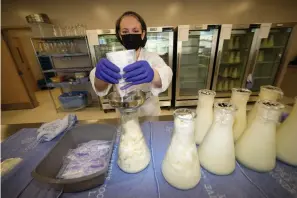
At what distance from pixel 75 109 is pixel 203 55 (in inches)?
97.4

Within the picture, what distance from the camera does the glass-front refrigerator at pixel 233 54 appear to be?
6.35 ft

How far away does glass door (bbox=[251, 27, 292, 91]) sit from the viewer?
6.93 ft

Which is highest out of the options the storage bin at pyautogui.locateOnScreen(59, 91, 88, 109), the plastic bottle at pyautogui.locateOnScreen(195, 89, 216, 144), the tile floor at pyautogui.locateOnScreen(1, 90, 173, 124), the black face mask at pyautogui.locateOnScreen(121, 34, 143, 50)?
the black face mask at pyautogui.locateOnScreen(121, 34, 143, 50)

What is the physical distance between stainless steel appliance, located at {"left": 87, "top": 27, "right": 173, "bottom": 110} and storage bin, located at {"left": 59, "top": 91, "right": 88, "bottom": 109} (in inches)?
18.1

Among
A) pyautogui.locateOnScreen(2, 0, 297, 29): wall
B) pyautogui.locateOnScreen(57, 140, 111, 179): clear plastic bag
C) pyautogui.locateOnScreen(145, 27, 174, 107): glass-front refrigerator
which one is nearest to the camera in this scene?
pyautogui.locateOnScreen(57, 140, 111, 179): clear plastic bag

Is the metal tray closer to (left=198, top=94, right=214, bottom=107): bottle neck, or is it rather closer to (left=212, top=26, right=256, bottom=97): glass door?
(left=198, top=94, right=214, bottom=107): bottle neck

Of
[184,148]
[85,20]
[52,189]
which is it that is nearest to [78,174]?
[52,189]

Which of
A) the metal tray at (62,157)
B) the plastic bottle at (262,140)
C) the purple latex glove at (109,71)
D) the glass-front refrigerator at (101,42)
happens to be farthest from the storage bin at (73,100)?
the plastic bottle at (262,140)

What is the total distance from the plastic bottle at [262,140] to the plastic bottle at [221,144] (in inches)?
2.3

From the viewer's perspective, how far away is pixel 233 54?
232 cm

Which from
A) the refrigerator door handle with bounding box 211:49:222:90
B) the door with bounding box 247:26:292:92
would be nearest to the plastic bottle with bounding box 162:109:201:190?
the refrigerator door handle with bounding box 211:49:222:90

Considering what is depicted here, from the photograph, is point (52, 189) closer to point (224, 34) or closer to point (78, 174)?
point (78, 174)

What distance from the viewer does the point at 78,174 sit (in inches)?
18.3

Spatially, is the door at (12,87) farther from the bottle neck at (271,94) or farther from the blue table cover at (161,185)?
the bottle neck at (271,94)
